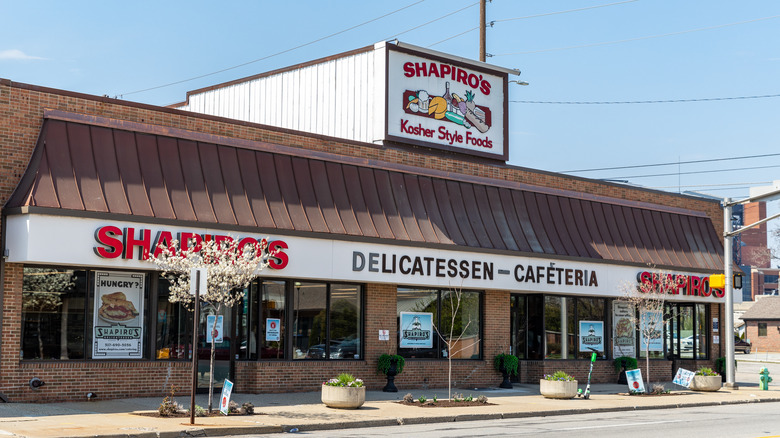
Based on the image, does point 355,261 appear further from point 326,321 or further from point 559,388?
point 559,388

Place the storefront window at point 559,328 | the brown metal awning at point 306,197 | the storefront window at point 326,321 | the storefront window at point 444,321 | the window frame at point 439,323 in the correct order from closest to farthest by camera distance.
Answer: the brown metal awning at point 306,197
the storefront window at point 326,321
the window frame at point 439,323
the storefront window at point 444,321
the storefront window at point 559,328

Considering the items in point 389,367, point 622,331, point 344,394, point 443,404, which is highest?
point 622,331

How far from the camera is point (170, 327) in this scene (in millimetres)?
21031

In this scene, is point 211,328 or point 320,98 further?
point 320,98

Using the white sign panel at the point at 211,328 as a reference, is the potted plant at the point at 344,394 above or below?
below

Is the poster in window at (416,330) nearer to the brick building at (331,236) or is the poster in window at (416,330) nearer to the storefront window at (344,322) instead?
the brick building at (331,236)

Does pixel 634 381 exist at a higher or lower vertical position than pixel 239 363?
lower

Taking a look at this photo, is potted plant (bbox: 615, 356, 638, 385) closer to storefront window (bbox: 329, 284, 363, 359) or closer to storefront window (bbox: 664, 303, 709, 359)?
storefront window (bbox: 664, 303, 709, 359)

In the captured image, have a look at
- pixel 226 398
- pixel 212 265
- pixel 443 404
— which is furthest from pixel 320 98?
pixel 226 398

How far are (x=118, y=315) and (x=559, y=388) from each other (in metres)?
11.8

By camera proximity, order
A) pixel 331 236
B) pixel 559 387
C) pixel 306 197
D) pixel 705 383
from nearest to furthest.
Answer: pixel 331 236 < pixel 306 197 < pixel 559 387 < pixel 705 383

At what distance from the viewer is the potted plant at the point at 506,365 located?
2711cm

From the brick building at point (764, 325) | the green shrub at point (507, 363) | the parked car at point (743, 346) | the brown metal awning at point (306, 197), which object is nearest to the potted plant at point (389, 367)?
the brown metal awning at point (306, 197)

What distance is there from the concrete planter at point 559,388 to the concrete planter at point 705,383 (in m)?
6.46
